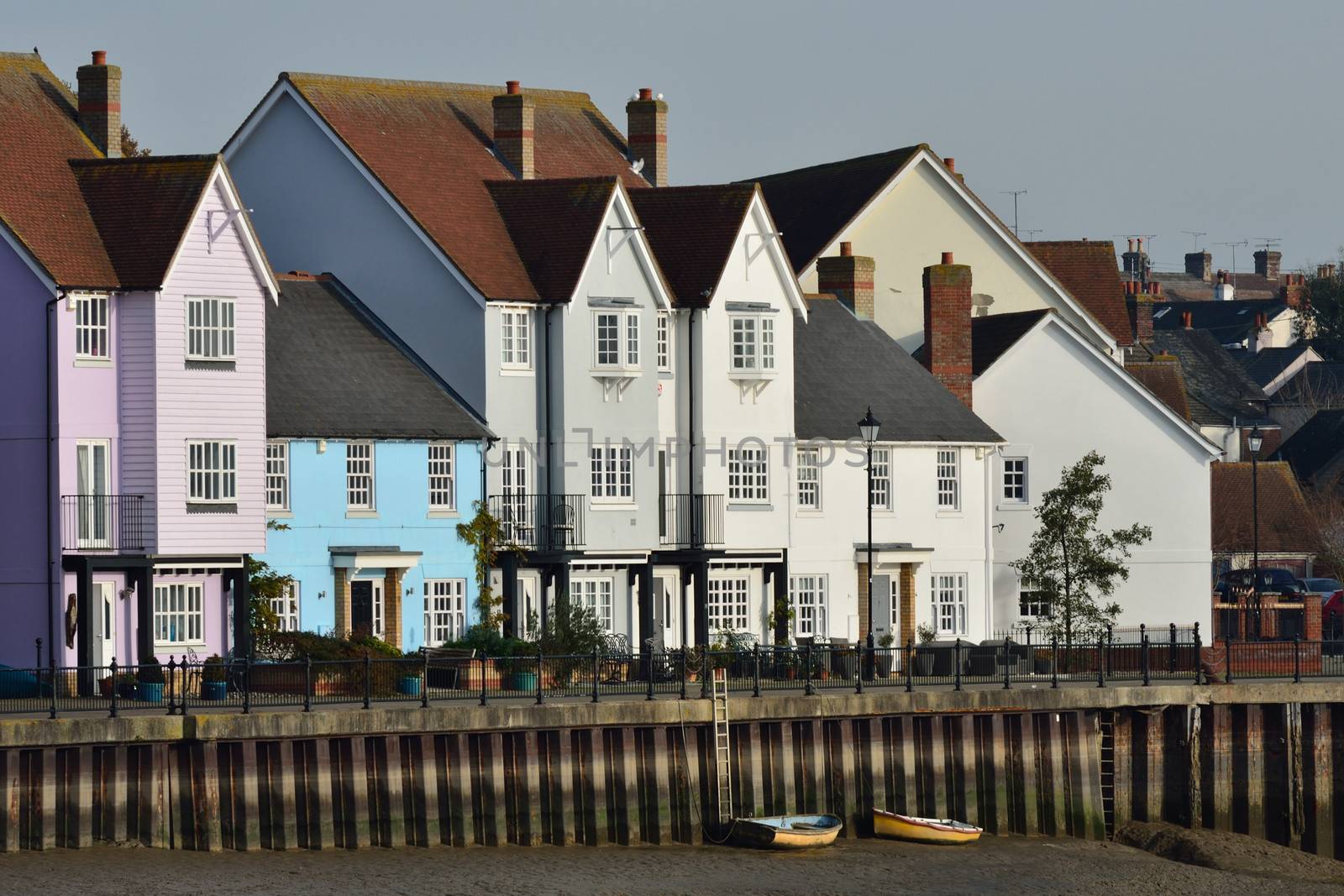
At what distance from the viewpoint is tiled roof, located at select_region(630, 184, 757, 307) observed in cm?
5991

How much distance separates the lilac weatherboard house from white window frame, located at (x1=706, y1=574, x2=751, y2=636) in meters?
11.9

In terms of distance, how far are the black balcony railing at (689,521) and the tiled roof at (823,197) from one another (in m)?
12.0

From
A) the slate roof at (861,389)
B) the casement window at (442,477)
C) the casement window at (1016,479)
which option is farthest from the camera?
the casement window at (1016,479)

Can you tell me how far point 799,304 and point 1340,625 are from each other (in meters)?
23.2

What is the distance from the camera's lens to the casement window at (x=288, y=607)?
53.9m

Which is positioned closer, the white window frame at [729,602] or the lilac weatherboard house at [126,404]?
the lilac weatherboard house at [126,404]

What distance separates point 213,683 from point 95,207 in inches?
410

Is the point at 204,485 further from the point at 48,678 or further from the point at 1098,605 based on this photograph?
the point at 1098,605

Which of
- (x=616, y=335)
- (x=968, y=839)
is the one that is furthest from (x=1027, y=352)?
(x=968, y=839)

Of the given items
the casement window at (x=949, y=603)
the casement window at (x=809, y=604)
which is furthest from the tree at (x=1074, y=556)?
the casement window at (x=809, y=604)

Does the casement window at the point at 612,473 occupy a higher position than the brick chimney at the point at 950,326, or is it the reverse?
the brick chimney at the point at 950,326

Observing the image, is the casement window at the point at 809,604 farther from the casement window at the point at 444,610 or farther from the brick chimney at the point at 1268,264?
the brick chimney at the point at 1268,264

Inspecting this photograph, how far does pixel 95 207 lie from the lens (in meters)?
51.9

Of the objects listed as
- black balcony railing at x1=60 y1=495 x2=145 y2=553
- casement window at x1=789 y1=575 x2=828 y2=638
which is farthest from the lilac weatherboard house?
casement window at x1=789 y1=575 x2=828 y2=638
